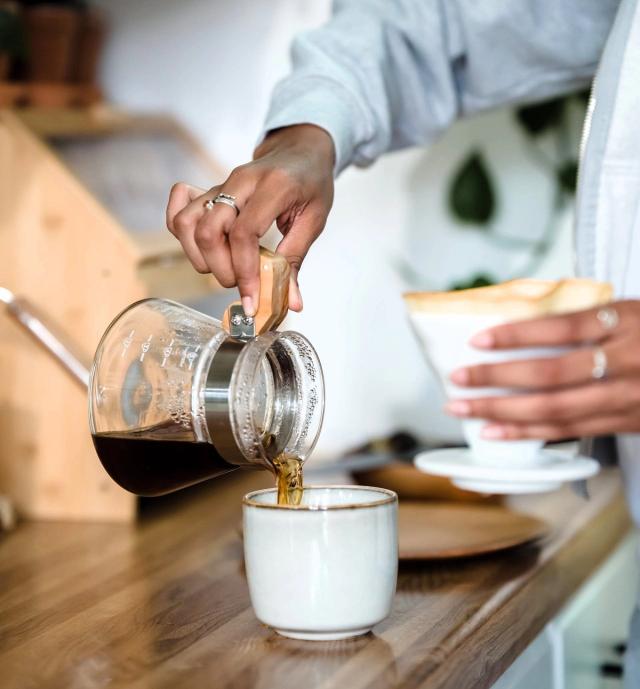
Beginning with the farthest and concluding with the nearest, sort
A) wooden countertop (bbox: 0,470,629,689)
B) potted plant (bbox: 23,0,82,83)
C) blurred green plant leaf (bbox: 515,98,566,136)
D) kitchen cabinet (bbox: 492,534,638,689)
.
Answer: blurred green plant leaf (bbox: 515,98,566,136) < potted plant (bbox: 23,0,82,83) < kitchen cabinet (bbox: 492,534,638,689) < wooden countertop (bbox: 0,470,629,689)

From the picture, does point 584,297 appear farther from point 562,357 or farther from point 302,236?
point 302,236

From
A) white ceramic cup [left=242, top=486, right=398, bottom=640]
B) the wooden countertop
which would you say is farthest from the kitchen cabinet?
white ceramic cup [left=242, top=486, right=398, bottom=640]

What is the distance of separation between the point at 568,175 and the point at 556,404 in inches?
49.3

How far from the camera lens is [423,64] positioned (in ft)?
4.45

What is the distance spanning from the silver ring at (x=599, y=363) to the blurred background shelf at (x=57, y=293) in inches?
34.1

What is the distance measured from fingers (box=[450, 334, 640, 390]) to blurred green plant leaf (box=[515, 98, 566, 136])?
125 centimetres

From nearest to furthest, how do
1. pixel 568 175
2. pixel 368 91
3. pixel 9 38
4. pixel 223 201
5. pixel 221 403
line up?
pixel 221 403, pixel 223 201, pixel 368 91, pixel 9 38, pixel 568 175

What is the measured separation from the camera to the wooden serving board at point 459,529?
3.92ft

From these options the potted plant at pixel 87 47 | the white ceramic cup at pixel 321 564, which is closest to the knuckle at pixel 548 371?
the white ceramic cup at pixel 321 564

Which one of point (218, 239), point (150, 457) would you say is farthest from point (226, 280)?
point (150, 457)

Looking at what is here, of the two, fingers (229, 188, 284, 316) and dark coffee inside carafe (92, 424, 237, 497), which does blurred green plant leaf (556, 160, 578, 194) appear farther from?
dark coffee inside carafe (92, 424, 237, 497)

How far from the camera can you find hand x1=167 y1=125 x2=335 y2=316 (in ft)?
3.08

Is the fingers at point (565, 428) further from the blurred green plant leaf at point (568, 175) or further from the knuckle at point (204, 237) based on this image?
the blurred green plant leaf at point (568, 175)

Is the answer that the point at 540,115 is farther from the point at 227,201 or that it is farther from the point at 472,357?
the point at 472,357
